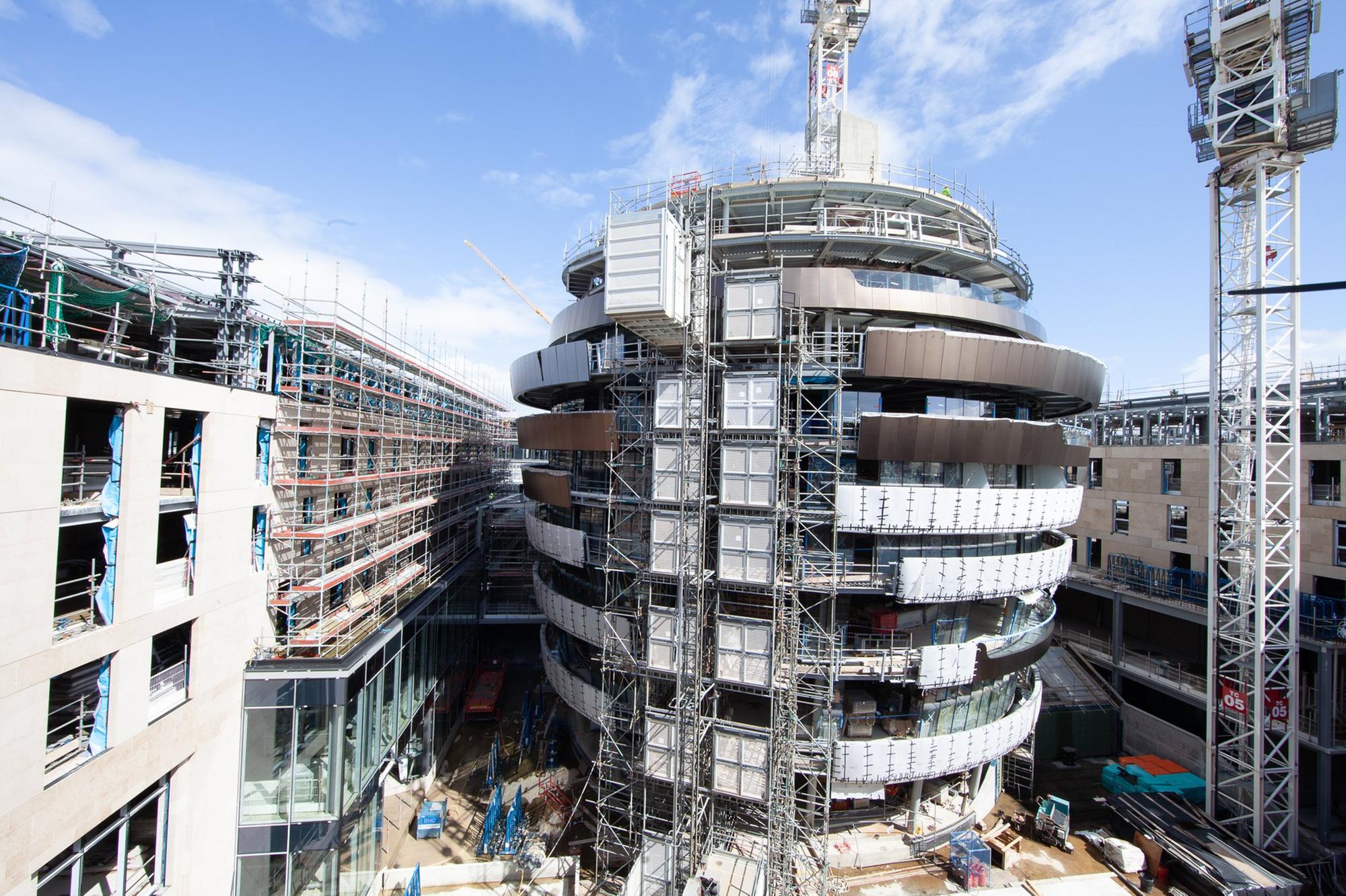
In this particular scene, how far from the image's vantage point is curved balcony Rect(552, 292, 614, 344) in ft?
68.0

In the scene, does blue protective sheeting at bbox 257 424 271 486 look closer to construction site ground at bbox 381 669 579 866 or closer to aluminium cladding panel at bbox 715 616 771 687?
construction site ground at bbox 381 669 579 866

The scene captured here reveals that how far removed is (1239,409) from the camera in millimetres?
23594

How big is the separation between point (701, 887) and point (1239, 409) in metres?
26.9

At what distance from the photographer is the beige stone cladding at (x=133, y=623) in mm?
9586

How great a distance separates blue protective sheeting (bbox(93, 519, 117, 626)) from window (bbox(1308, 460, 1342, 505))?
141 feet

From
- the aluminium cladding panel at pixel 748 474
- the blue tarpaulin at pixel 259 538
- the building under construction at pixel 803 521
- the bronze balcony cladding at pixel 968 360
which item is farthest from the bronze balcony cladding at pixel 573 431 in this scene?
the blue tarpaulin at pixel 259 538

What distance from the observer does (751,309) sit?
1680cm

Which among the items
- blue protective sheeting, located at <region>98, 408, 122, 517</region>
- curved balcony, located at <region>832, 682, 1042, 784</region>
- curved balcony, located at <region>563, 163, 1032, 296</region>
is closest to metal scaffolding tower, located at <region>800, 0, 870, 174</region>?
curved balcony, located at <region>563, 163, 1032, 296</region>

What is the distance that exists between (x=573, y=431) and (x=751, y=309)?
7757 millimetres

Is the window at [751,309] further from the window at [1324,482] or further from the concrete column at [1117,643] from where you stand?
the concrete column at [1117,643]

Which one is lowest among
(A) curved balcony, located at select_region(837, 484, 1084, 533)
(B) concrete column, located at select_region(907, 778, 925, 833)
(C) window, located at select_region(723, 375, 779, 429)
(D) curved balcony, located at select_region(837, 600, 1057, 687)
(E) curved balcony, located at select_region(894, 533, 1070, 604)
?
(B) concrete column, located at select_region(907, 778, 925, 833)

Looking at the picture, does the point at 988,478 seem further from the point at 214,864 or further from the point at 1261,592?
the point at 214,864

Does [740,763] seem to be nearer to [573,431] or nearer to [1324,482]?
[573,431]

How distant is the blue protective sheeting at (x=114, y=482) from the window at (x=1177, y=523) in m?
45.9
